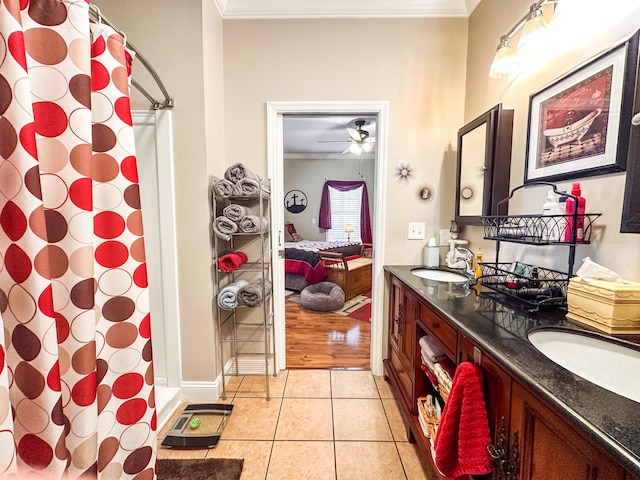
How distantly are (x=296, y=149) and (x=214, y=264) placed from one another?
4.77 metres

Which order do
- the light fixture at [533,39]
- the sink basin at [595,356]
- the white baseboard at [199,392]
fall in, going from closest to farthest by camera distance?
the sink basin at [595,356], the light fixture at [533,39], the white baseboard at [199,392]

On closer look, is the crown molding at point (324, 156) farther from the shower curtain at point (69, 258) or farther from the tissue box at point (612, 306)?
the tissue box at point (612, 306)

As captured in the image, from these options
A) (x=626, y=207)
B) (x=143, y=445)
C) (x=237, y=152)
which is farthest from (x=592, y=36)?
(x=143, y=445)

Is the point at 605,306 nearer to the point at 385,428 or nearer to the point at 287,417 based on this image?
the point at 385,428

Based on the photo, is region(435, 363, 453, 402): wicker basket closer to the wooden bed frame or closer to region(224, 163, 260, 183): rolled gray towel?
region(224, 163, 260, 183): rolled gray towel

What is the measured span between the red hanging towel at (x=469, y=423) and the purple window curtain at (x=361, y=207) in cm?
558

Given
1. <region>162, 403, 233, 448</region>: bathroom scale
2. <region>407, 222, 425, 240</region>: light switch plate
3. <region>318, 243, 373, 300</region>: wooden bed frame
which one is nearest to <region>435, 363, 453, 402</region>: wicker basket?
<region>407, 222, 425, 240</region>: light switch plate

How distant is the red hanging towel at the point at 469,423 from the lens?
812 millimetres

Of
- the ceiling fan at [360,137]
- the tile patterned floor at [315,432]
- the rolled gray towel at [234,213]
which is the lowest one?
the tile patterned floor at [315,432]

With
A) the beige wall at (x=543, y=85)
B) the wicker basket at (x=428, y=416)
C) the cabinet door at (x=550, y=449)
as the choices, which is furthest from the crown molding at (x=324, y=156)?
the cabinet door at (x=550, y=449)

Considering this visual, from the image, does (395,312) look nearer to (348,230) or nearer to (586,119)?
(586,119)

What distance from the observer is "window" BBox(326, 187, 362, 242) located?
656cm

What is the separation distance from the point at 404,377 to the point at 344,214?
5.20m

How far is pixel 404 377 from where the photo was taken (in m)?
1.60
